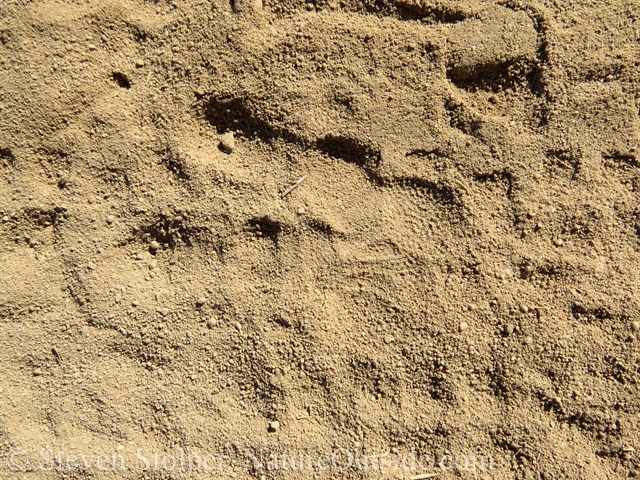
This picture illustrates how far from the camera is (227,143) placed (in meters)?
1.40

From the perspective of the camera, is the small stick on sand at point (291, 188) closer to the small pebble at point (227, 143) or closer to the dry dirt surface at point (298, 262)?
the dry dirt surface at point (298, 262)

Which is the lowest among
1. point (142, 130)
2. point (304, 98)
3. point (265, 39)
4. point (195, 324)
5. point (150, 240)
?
point (195, 324)

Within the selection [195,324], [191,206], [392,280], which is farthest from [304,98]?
[195,324]

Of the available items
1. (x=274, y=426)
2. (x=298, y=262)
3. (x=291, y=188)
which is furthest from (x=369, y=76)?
(x=274, y=426)

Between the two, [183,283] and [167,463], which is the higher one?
[183,283]

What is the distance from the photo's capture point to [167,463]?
1382mm

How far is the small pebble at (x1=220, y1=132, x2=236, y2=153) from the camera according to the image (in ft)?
4.58

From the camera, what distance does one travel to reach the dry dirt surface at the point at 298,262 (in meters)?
1.38

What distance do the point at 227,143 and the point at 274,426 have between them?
86cm

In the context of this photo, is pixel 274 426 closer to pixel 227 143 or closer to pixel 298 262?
pixel 298 262

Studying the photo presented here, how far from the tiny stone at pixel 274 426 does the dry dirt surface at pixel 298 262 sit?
1cm

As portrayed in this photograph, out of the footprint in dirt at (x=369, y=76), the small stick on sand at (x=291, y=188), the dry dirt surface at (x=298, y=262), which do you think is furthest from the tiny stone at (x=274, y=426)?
the footprint in dirt at (x=369, y=76)

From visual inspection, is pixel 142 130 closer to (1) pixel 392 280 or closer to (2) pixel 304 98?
(2) pixel 304 98

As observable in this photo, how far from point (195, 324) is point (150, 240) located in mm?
288
